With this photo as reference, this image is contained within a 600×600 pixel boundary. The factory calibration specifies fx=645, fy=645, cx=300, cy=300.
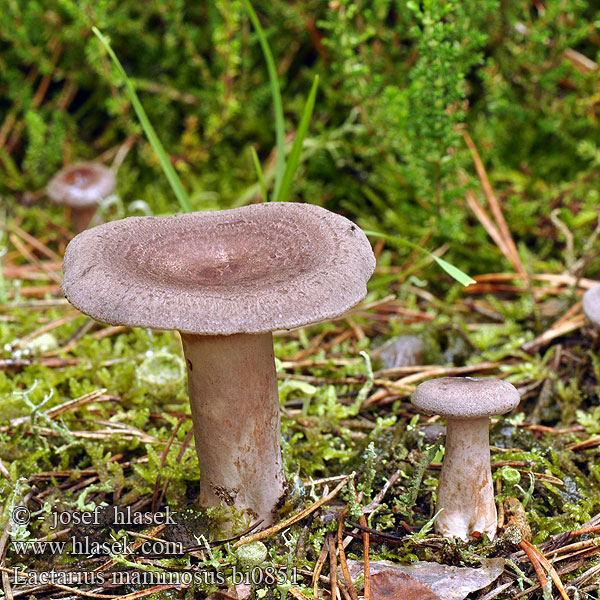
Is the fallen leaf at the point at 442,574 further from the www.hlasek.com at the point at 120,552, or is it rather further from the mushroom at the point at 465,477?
the www.hlasek.com at the point at 120,552

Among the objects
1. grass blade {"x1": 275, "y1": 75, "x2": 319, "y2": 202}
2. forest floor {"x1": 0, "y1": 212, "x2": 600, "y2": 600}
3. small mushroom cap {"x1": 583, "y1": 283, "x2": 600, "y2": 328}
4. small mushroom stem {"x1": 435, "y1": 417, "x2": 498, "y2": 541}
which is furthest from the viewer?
grass blade {"x1": 275, "y1": 75, "x2": 319, "y2": 202}

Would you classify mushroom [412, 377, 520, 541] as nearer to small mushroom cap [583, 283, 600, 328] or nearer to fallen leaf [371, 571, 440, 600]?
fallen leaf [371, 571, 440, 600]

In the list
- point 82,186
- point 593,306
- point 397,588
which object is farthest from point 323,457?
point 82,186

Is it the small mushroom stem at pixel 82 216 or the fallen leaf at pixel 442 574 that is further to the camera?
the small mushroom stem at pixel 82 216

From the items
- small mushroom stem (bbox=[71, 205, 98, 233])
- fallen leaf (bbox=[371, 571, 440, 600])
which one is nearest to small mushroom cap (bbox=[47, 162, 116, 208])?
small mushroom stem (bbox=[71, 205, 98, 233])

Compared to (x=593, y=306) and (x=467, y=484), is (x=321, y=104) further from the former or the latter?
(x=467, y=484)

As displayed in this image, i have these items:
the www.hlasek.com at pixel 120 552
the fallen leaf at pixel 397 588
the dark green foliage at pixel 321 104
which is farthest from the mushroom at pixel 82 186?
the fallen leaf at pixel 397 588

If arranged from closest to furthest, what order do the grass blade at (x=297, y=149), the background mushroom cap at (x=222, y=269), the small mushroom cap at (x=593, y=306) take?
the background mushroom cap at (x=222, y=269) → the small mushroom cap at (x=593, y=306) → the grass blade at (x=297, y=149)

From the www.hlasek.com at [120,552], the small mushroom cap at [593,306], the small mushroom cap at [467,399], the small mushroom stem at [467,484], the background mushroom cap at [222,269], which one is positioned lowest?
the www.hlasek.com at [120,552]
